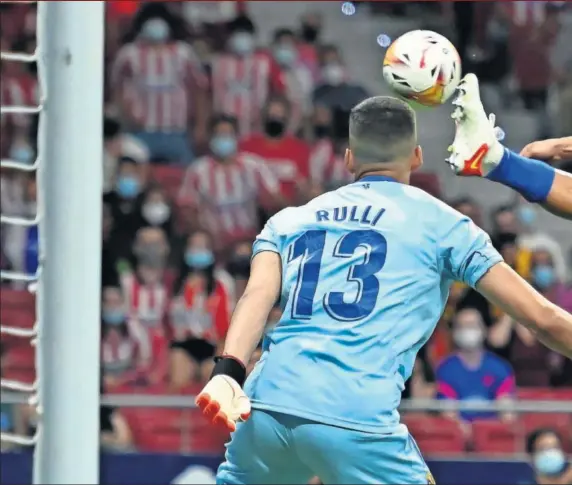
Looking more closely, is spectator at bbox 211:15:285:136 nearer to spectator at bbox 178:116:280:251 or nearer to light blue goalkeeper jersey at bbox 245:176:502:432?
spectator at bbox 178:116:280:251

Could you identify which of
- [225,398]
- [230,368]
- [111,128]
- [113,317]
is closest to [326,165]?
[111,128]

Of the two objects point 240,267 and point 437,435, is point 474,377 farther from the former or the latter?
point 240,267

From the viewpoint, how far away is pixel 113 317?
9219 millimetres

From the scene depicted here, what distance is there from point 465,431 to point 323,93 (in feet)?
11.7

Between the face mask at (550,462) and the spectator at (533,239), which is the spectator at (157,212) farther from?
the face mask at (550,462)

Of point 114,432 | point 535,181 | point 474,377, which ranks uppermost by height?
point 535,181

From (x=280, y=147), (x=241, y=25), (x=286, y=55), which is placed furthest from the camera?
(x=241, y=25)

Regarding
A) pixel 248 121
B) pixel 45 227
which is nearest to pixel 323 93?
pixel 248 121

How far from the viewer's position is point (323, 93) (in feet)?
35.4

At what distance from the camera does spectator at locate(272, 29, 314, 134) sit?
35.1 feet

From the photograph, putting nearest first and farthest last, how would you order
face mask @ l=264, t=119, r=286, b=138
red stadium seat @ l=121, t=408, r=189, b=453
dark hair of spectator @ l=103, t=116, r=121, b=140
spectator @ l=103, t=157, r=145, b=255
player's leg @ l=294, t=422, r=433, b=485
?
player's leg @ l=294, t=422, r=433, b=485 < red stadium seat @ l=121, t=408, r=189, b=453 < spectator @ l=103, t=157, r=145, b=255 < face mask @ l=264, t=119, r=286, b=138 < dark hair of spectator @ l=103, t=116, r=121, b=140

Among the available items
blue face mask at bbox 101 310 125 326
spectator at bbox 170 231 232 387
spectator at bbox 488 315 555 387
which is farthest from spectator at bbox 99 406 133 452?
spectator at bbox 488 315 555 387

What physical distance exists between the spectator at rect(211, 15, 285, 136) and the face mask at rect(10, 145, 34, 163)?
150 cm

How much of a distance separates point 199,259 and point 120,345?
32.1 inches
